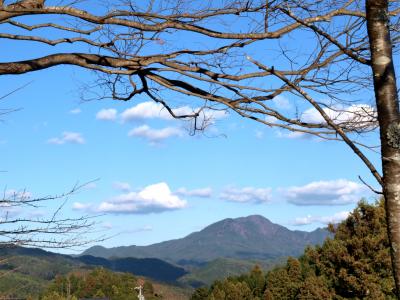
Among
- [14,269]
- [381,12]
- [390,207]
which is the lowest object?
[14,269]

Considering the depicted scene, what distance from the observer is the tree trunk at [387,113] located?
2.97 metres

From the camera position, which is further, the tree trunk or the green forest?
the green forest

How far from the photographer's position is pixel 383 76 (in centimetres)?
312

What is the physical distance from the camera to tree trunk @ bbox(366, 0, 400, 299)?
9.73ft

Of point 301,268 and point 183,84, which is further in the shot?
point 301,268

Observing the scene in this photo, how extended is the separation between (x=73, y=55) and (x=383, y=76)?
253cm

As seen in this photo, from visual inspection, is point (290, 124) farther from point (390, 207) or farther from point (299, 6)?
point (390, 207)

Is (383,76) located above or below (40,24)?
below

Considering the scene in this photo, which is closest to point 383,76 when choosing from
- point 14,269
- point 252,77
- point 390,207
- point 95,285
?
point 390,207

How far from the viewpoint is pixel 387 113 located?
3.05 m

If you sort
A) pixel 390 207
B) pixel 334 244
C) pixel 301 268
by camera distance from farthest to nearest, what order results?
pixel 301 268
pixel 334 244
pixel 390 207

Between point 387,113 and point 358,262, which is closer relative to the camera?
point 387,113

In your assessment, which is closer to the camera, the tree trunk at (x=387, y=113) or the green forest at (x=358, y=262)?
the tree trunk at (x=387, y=113)

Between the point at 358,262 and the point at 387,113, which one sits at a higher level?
the point at 387,113
